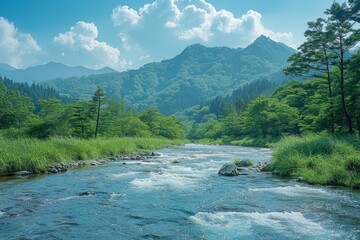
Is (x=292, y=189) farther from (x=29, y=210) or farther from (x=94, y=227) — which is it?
(x=29, y=210)

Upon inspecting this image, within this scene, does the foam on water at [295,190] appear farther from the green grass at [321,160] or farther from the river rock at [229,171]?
the river rock at [229,171]

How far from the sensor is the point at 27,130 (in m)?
39.1

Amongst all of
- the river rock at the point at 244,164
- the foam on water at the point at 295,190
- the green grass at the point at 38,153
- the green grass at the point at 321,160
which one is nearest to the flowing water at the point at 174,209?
the foam on water at the point at 295,190

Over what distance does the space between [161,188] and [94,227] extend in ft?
21.6

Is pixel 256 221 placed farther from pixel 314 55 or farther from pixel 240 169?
pixel 314 55

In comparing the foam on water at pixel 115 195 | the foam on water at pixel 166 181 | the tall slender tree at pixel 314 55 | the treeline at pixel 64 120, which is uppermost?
the tall slender tree at pixel 314 55

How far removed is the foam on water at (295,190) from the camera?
557 inches

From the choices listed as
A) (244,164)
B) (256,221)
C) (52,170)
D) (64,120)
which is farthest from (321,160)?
(64,120)

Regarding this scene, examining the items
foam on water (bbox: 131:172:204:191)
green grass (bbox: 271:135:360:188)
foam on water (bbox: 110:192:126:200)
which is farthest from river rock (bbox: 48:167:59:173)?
green grass (bbox: 271:135:360:188)

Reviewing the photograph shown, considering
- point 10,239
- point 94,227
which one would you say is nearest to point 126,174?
point 94,227

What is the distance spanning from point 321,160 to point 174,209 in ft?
35.9

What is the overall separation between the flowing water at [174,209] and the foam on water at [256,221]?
0.10ft

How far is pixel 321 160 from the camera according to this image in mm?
18047

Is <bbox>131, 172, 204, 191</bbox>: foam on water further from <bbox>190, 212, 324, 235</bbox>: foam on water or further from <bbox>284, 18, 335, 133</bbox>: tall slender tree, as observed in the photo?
<bbox>284, 18, 335, 133</bbox>: tall slender tree
